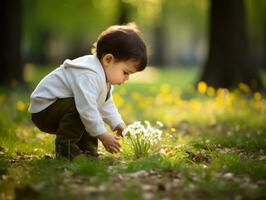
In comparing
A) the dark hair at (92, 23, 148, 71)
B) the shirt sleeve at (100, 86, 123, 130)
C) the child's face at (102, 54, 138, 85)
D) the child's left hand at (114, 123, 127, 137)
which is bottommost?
the child's left hand at (114, 123, 127, 137)

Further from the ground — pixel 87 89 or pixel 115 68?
pixel 115 68

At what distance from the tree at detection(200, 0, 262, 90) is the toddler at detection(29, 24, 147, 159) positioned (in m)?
7.27

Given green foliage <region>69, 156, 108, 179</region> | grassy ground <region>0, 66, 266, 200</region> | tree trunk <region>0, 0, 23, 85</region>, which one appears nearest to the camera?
grassy ground <region>0, 66, 266, 200</region>

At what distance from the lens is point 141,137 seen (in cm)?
494

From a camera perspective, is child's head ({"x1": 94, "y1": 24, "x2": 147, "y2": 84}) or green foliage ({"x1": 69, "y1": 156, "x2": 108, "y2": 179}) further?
child's head ({"x1": 94, "y1": 24, "x2": 147, "y2": 84})

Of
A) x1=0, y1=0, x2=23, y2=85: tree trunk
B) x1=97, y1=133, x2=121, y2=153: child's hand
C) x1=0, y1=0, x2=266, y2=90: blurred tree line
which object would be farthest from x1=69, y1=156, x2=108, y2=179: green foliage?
x1=0, y1=0, x2=23, y2=85: tree trunk

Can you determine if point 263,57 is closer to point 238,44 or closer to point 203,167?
point 238,44

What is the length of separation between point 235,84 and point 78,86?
7.61 metres

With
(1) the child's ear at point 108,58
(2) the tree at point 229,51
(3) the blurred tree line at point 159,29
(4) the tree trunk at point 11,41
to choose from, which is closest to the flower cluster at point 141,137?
(1) the child's ear at point 108,58

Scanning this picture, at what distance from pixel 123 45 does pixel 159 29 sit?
1482 inches

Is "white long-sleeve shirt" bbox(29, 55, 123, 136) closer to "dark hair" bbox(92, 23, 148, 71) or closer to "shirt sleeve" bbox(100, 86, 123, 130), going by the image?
"shirt sleeve" bbox(100, 86, 123, 130)

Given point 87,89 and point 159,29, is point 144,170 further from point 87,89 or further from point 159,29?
point 159,29

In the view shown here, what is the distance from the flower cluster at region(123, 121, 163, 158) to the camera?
4906mm

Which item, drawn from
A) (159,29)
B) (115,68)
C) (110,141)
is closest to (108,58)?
(115,68)
